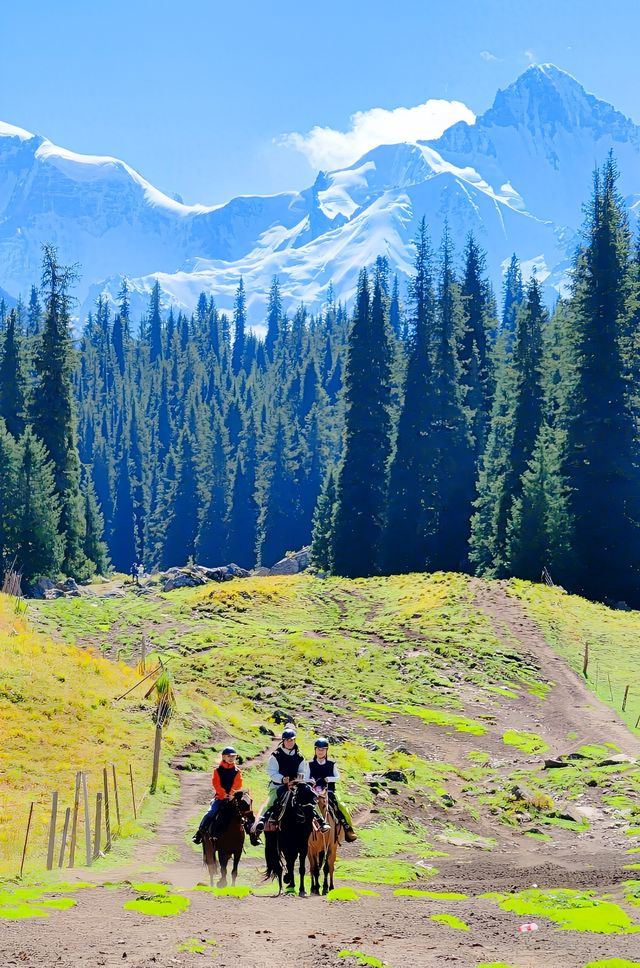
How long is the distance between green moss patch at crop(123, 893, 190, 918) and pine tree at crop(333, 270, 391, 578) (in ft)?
174

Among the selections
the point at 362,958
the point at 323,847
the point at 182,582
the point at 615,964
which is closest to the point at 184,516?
the point at 182,582

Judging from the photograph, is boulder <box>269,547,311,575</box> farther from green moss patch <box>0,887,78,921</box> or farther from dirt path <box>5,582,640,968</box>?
green moss patch <box>0,887,78,921</box>

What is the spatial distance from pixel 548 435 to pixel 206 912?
1857 inches

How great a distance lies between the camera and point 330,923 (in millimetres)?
13641

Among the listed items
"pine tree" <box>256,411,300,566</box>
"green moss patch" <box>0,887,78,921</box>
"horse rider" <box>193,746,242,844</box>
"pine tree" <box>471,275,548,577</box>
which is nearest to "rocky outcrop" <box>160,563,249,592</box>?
"pine tree" <box>471,275,548,577</box>

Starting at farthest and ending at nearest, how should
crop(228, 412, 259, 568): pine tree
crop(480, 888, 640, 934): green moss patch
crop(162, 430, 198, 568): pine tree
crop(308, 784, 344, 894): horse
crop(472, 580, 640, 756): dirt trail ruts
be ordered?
crop(162, 430, 198, 568): pine tree
crop(228, 412, 259, 568): pine tree
crop(472, 580, 640, 756): dirt trail ruts
crop(308, 784, 344, 894): horse
crop(480, 888, 640, 934): green moss patch

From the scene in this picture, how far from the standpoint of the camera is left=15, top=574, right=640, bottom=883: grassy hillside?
23.0 meters

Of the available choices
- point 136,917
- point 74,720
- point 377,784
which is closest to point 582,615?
point 377,784

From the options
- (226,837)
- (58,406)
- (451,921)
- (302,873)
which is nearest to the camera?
(451,921)

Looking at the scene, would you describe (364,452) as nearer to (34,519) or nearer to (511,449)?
(511,449)

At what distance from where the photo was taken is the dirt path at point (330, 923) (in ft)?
38.3

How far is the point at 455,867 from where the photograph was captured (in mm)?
18953

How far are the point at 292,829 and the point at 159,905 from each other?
2421mm

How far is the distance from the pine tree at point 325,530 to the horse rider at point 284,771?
55.1 m
